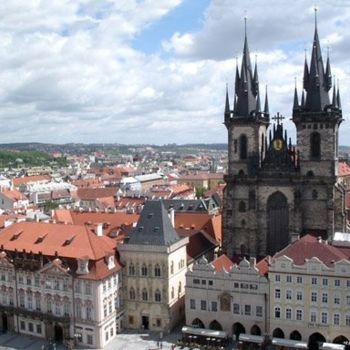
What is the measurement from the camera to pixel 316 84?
86312 mm

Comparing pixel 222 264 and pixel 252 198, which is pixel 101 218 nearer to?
pixel 252 198

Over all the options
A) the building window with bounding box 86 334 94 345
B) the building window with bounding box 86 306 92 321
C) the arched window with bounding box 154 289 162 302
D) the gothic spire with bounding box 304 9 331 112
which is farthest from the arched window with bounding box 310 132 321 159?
the building window with bounding box 86 334 94 345

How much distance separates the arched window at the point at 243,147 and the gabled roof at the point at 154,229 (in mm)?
20730

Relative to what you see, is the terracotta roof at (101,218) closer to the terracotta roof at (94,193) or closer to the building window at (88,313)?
the building window at (88,313)

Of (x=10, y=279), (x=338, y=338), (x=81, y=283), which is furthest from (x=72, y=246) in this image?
(x=338, y=338)

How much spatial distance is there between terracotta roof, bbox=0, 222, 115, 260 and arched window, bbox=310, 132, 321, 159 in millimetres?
35393

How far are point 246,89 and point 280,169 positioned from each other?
15.7 m

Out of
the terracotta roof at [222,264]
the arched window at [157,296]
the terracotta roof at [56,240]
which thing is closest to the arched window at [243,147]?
the terracotta roof at [222,264]

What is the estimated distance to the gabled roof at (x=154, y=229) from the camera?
75.8 m

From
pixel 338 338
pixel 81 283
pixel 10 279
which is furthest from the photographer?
pixel 10 279

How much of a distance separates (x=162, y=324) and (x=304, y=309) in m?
20.4

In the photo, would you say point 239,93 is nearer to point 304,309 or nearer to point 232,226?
point 232,226

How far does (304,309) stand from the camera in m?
69.1

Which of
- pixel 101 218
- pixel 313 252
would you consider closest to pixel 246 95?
pixel 313 252
